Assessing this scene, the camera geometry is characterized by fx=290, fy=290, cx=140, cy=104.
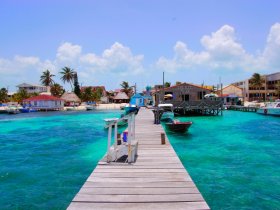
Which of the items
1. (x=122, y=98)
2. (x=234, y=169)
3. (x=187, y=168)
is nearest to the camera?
(x=187, y=168)

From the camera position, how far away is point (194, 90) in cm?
6519

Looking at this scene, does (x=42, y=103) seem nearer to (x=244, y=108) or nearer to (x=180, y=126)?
(x=244, y=108)

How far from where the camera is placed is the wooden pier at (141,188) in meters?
6.57

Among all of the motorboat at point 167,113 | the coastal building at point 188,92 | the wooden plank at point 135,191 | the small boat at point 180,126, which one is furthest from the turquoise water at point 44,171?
the coastal building at point 188,92

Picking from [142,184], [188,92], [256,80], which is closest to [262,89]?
[256,80]

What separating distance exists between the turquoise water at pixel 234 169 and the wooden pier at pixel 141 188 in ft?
9.38

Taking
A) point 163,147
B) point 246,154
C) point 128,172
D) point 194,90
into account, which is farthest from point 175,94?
point 128,172

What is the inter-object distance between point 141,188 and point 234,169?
9779mm

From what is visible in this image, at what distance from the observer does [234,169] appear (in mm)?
15914

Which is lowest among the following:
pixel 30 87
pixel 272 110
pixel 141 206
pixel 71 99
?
pixel 141 206

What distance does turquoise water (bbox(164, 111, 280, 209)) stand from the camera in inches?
455

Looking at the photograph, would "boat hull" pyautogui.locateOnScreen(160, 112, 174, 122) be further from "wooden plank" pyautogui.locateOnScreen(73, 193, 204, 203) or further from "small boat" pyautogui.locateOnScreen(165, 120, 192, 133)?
"wooden plank" pyautogui.locateOnScreen(73, 193, 204, 203)

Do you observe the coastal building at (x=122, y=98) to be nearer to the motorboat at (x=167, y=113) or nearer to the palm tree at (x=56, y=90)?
the palm tree at (x=56, y=90)

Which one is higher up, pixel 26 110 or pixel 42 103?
pixel 42 103
